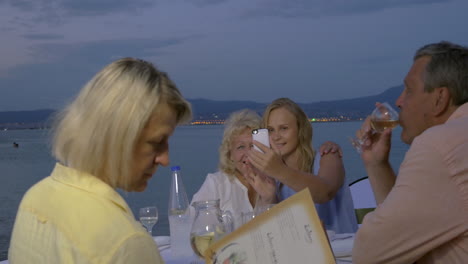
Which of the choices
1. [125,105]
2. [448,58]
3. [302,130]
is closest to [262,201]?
[302,130]

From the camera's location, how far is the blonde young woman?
11.4ft

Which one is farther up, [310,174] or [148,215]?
[310,174]

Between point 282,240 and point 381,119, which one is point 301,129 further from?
point 282,240

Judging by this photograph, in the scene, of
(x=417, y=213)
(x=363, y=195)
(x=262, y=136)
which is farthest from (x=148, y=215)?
(x=363, y=195)

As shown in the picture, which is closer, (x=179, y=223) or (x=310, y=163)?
(x=179, y=223)

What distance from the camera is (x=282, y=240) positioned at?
184 centimetres

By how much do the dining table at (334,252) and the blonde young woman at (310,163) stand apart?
489 mm

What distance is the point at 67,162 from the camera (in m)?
1.31

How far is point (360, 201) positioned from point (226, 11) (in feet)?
93.2

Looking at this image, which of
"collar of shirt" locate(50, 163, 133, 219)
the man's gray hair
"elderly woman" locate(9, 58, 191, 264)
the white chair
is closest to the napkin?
the man's gray hair

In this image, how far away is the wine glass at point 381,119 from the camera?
112 inches

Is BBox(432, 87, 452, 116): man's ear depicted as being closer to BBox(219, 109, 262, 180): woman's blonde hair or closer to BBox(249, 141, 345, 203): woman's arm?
BBox(249, 141, 345, 203): woman's arm

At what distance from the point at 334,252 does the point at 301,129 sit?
1.27 metres

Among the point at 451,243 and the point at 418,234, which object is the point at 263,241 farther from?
the point at 451,243
